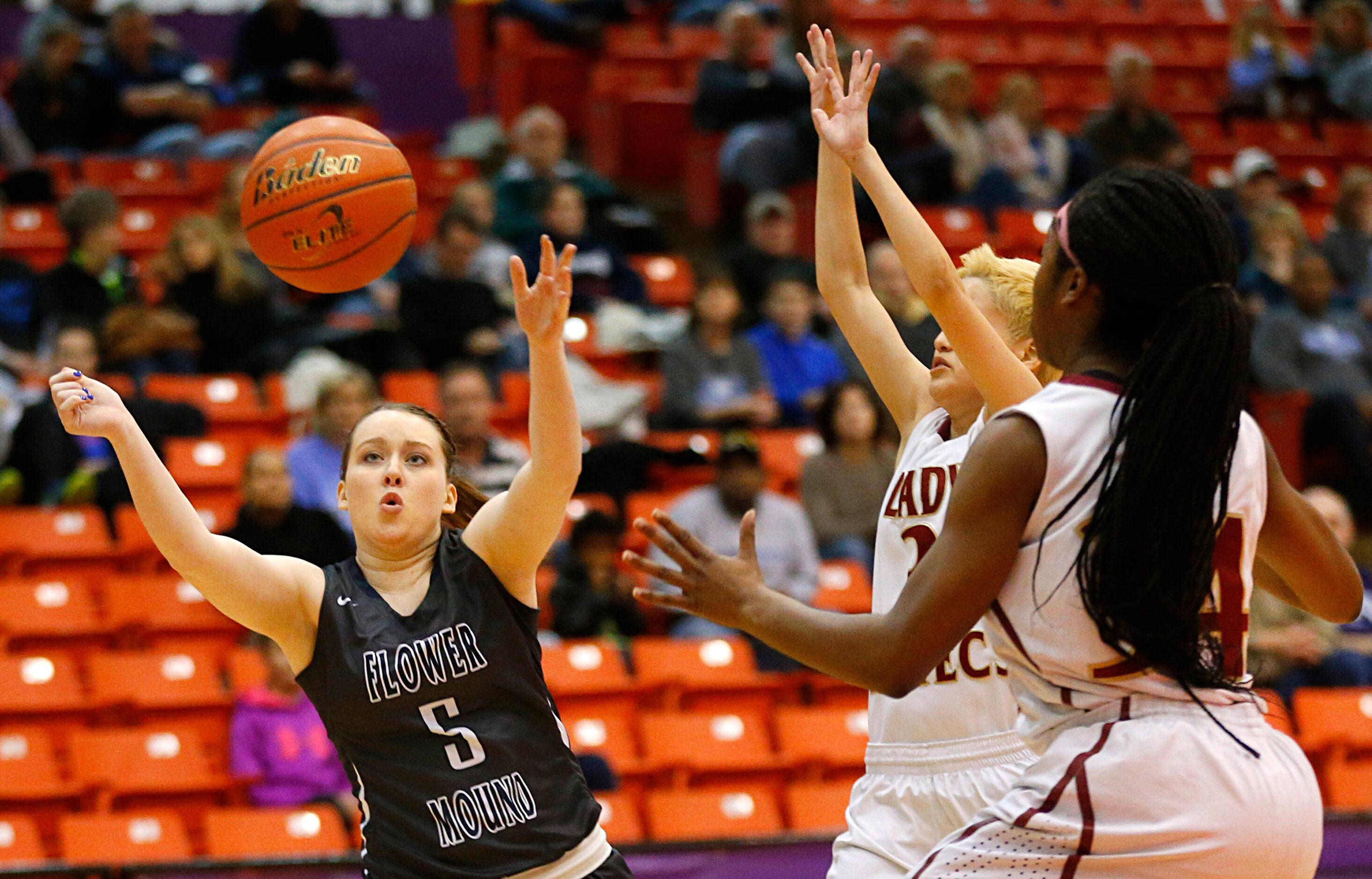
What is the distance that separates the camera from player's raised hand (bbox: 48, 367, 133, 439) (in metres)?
3.08

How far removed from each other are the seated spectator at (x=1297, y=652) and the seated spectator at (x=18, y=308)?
560cm

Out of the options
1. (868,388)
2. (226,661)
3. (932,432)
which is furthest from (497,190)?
(932,432)

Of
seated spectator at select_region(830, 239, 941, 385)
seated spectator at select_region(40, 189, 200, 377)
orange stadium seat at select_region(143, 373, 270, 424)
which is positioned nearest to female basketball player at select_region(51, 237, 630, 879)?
orange stadium seat at select_region(143, 373, 270, 424)

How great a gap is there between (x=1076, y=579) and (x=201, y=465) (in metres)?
5.71

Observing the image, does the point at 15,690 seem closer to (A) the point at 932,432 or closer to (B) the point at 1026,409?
(A) the point at 932,432

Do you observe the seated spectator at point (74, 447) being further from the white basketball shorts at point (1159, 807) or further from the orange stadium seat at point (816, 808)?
the white basketball shorts at point (1159, 807)

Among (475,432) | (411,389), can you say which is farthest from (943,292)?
(411,389)

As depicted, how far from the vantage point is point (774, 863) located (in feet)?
16.8

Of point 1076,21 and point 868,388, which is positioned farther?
point 1076,21

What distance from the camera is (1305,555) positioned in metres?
2.63

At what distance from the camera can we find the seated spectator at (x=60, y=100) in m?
10.0

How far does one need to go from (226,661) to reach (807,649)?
482 cm

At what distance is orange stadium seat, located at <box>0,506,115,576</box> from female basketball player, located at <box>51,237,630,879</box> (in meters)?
4.12

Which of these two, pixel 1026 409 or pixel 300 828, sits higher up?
pixel 1026 409
